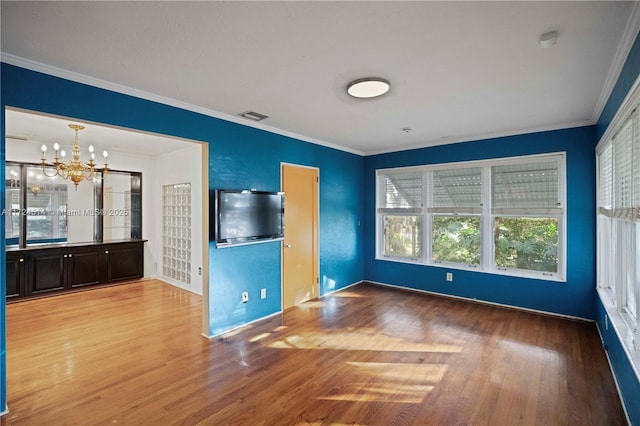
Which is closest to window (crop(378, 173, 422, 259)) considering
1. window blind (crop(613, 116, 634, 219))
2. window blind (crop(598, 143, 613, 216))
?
window blind (crop(598, 143, 613, 216))

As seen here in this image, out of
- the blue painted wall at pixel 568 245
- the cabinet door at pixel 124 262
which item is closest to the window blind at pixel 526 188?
the blue painted wall at pixel 568 245

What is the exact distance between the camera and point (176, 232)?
5.76m

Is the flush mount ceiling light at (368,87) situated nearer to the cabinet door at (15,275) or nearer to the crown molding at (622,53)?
the crown molding at (622,53)

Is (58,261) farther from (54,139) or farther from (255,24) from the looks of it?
(255,24)

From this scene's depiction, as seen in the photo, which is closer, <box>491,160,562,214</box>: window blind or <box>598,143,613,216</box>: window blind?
<box>598,143,613,216</box>: window blind

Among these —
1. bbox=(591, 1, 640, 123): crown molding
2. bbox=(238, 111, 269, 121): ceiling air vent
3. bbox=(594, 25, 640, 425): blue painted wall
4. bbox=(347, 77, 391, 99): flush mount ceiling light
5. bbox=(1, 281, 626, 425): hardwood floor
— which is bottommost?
bbox=(1, 281, 626, 425): hardwood floor

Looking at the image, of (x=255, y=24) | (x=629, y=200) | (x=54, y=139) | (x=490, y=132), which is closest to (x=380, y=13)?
(x=255, y=24)

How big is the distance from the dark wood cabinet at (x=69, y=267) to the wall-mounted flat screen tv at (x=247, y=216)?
11.9 ft

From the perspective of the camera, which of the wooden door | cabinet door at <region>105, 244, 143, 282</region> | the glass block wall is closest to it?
the wooden door

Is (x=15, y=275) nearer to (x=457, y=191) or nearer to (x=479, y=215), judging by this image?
(x=457, y=191)

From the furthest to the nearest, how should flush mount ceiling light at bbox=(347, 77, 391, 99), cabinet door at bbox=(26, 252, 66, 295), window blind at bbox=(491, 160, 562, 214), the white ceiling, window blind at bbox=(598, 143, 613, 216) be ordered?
cabinet door at bbox=(26, 252, 66, 295) → window blind at bbox=(491, 160, 562, 214) → window blind at bbox=(598, 143, 613, 216) → flush mount ceiling light at bbox=(347, 77, 391, 99) → the white ceiling

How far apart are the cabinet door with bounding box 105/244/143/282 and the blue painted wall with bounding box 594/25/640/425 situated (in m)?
6.93

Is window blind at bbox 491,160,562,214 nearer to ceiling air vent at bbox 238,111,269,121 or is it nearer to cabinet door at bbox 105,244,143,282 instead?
ceiling air vent at bbox 238,111,269,121

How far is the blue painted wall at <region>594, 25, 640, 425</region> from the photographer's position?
71.0 inches
